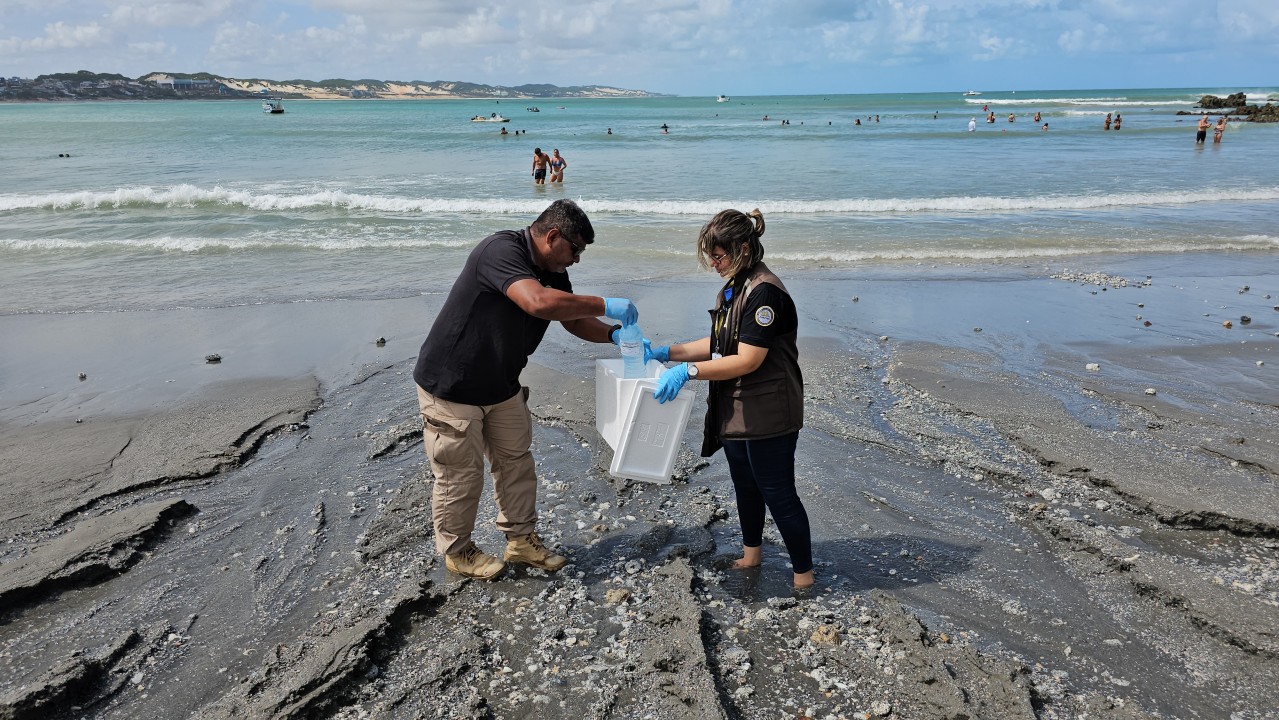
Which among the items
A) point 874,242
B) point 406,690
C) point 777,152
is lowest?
point 406,690

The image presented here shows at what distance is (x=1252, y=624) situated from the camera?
3363 mm

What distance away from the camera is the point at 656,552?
4.10 m

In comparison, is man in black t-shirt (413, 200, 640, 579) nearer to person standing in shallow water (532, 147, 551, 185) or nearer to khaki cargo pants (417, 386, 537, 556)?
khaki cargo pants (417, 386, 537, 556)

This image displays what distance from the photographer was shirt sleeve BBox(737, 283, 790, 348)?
10.8 ft

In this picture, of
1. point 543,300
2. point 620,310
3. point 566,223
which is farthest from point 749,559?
point 566,223

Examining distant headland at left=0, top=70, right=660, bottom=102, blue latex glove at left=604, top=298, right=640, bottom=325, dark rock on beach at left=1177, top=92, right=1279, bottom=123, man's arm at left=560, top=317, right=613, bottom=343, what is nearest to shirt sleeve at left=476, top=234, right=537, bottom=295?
blue latex glove at left=604, top=298, right=640, bottom=325

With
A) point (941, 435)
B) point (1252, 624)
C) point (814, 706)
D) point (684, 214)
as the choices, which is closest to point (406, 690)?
point (814, 706)

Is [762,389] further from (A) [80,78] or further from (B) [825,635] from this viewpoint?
(A) [80,78]

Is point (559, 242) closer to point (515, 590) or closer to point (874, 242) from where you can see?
point (515, 590)

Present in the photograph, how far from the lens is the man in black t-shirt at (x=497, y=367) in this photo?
346 centimetres

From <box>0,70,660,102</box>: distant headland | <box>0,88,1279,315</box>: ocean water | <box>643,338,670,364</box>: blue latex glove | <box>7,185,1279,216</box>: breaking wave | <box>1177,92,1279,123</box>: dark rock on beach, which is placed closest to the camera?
<box>643,338,670,364</box>: blue latex glove

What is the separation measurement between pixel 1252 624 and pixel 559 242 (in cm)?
342

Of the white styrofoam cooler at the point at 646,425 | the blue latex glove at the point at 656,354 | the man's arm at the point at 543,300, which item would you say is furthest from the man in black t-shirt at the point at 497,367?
the white styrofoam cooler at the point at 646,425

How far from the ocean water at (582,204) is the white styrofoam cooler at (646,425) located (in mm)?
6814
